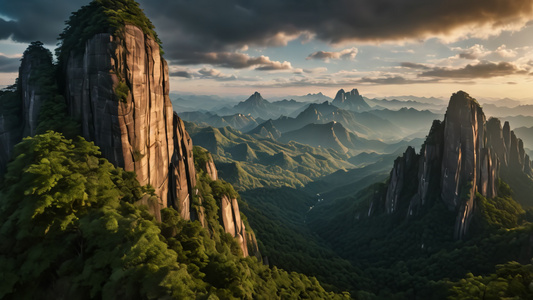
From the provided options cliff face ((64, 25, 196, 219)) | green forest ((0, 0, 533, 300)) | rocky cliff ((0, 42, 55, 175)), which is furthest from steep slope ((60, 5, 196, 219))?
rocky cliff ((0, 42, 55, 175))

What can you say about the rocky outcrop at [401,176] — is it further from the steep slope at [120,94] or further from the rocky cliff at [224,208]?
the steep slope at [120,94]

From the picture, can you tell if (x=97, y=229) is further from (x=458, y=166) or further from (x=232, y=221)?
(x=458, y=166)

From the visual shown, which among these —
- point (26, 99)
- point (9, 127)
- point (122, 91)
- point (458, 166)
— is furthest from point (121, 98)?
point (458, 166)

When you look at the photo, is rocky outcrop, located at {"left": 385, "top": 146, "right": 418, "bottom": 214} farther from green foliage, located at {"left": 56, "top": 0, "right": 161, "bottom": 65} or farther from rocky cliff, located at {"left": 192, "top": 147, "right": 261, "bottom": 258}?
green foliage, located at {"left": 56, "top": 0, "right": 161, "bottom": 65}

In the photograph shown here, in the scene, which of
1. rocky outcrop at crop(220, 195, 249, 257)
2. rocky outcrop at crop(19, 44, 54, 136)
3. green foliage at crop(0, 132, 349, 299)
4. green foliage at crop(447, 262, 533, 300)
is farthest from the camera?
rocky outcrop at crop(220, 195, 249, 257)

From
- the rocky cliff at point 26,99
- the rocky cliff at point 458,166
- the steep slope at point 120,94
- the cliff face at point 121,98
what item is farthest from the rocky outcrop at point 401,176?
the rocky cliff at point 26,99

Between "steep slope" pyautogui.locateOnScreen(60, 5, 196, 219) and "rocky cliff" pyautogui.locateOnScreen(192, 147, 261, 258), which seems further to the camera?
"rocky cliff" pyautogui.locateOnScreen(192, 147, 261, 258)
